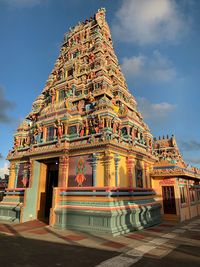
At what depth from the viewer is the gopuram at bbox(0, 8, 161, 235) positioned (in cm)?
1620

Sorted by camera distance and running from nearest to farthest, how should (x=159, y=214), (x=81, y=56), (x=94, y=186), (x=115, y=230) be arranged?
(x=115, y=230), (x=94, y=186), (x=159, y=214), (x=81, y=56)

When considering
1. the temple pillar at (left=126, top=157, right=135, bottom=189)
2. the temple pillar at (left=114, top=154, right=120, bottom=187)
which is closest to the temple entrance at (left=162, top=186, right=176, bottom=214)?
the temple pillar at (left=126, top=157, right=135, bottom=189)

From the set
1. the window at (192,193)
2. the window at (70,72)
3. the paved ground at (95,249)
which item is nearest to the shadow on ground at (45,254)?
the paved ground at (95,249)

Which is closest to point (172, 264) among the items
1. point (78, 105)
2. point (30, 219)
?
point (30, 219)

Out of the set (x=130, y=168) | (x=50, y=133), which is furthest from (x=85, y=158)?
(x=50, y=133)

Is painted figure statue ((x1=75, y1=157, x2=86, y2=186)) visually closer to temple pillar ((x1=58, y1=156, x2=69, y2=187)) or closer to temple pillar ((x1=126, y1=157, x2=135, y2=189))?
temple pillar ((x1=58, y1=156, x2=69, y2=187))

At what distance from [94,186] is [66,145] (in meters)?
4.79

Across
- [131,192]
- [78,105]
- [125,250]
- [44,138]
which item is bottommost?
[125,250]

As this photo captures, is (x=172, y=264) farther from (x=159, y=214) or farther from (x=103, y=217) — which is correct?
(x=159, y=214)

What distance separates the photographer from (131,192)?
1772cm

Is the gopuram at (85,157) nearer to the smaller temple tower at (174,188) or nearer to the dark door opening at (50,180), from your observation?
the dark door opening at (50,180)

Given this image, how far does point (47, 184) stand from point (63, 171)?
4190 millimetres

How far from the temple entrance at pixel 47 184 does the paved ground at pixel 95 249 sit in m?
4.64

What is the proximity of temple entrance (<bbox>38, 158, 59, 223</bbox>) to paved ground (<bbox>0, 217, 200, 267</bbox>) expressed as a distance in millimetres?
4643
